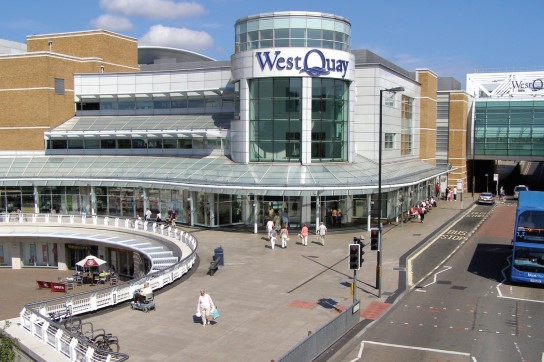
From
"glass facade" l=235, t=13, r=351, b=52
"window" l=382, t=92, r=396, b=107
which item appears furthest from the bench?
"window" l=382, t=92, r=396, b=107

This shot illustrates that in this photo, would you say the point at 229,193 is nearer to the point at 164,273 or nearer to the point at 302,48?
the point at 302,48

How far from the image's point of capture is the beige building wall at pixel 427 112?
66.6 meters

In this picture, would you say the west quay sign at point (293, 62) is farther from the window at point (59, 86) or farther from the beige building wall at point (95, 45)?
the beige building wall at point (95, 45)

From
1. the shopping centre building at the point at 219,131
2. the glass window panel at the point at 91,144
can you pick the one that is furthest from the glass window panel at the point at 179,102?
the glass window panel at the point at 91,144

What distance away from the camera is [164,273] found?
24359 mm

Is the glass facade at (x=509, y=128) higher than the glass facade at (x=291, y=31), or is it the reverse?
the glass facade at (x=291, y=31)

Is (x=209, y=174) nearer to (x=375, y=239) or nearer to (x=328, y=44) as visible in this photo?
(x=328, y=44)

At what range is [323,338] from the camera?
57.3 ft

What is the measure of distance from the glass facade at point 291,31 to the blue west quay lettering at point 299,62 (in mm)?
1209

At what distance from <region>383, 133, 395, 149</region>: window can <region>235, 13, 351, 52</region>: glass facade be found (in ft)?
42.9

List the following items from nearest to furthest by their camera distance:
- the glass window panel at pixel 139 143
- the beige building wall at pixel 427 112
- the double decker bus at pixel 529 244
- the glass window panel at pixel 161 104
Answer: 1. the double decker bus at pixel 529 244
2. the glass window panel at pixel 139 143
3. the glass window panel at pixel 161 104
4. the beige building wall at pixel 427 112

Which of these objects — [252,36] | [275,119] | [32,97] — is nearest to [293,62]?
[252,36]

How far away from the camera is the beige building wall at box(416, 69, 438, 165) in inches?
2623

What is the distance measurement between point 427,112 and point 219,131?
30804 mm
